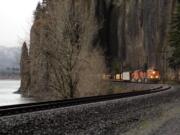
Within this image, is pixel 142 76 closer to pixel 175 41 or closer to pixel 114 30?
pixel 175 41

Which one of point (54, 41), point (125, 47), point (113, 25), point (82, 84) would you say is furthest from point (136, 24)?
point (54, 41)

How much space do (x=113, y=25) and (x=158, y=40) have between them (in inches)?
1472

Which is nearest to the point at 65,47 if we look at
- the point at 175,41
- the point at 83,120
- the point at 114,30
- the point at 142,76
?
the point at 83,120

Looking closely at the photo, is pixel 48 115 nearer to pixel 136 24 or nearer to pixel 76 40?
pixel 76 40

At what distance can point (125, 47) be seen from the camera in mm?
111750

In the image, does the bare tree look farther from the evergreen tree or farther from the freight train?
the evergreen tree

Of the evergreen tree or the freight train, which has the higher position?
A: the evergreen tree

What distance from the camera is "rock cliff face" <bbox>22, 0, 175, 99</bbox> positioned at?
1518 inches

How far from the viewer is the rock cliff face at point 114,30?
3856 centimetres

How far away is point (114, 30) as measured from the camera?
121 metres

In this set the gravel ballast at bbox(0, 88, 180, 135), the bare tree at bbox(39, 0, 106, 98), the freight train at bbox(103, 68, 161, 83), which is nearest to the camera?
the gravel ballast at bbox(0, 88, 180, 135)

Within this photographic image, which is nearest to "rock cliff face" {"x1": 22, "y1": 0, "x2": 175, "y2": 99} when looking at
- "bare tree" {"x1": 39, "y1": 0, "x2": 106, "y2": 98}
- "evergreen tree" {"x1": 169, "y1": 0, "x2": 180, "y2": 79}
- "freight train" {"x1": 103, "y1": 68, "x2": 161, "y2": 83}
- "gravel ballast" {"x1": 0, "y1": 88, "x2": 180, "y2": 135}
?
"bare tree" {"x1": 39, "y1": 0, "x2": 106, "y2": 98}

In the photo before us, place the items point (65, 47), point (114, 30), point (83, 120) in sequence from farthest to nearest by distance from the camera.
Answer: point (114, 30) → point (65, 47) → point (83, 120)

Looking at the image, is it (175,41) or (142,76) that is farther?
(142,76)
